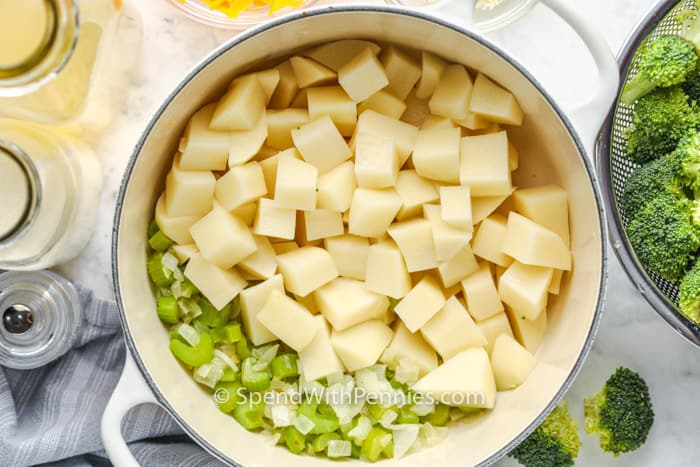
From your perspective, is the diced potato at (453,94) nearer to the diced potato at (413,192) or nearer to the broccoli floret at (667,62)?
the diced potato at (413,192)

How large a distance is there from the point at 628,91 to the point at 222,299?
1.05 meters

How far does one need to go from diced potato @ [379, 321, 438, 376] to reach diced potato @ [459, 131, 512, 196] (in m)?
0.36

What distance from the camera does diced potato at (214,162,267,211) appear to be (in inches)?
66.9

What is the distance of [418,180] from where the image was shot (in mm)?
1775

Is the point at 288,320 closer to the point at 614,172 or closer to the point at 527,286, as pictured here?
the point at 527,286

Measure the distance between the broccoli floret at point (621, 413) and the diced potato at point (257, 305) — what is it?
32.5 inches

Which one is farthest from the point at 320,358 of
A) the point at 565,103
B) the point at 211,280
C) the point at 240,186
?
the point at 565,103

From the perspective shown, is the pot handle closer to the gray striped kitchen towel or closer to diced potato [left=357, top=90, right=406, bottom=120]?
the gray striped kitchen towel

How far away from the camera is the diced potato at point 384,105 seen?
1.78 meters

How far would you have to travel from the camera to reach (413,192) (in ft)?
5.78

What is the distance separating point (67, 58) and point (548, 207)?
1069 millimetres

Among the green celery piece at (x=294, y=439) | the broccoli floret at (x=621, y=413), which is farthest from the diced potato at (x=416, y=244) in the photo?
the broccoli floret at (x=621, y=413)

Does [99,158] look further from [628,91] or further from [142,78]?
[628,91]

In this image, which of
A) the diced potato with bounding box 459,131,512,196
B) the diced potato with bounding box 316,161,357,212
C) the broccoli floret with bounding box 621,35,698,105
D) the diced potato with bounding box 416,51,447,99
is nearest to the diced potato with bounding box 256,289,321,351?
the diced potato with bounding box 316,161,357,212
